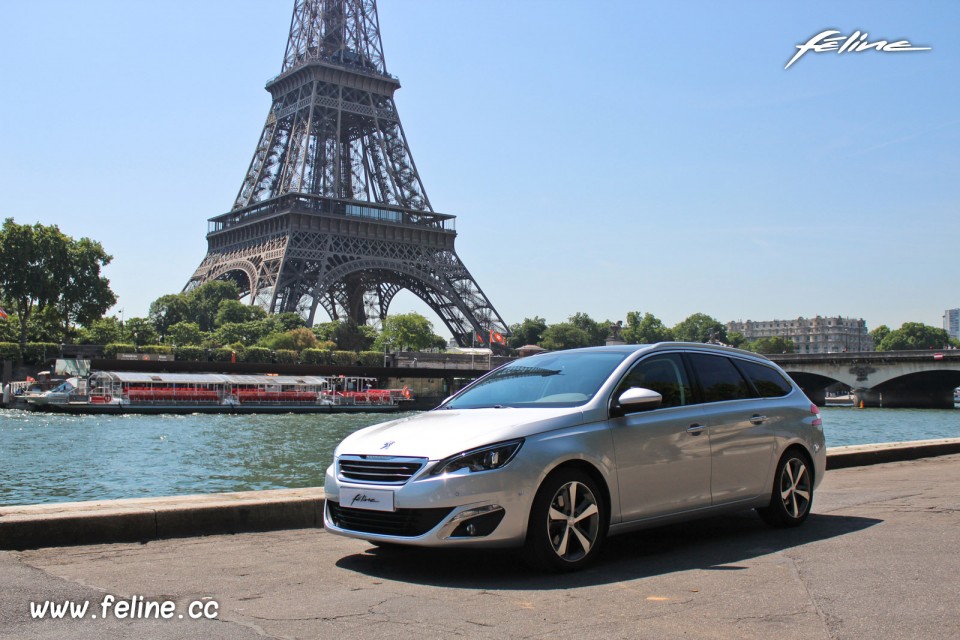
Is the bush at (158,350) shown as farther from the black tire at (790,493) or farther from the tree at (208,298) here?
the black tire at (790,493)

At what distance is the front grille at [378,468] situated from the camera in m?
5.75

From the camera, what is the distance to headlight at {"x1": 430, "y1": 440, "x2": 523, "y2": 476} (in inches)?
222

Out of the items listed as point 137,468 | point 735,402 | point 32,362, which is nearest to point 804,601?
point 735,402

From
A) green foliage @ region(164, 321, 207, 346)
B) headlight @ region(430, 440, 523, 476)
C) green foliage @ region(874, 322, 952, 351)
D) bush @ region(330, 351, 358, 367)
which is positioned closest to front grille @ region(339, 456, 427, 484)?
headlight @ region(430, 440, 523, 476)

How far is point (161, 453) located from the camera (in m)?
29.0

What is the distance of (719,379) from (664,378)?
2.44 ft

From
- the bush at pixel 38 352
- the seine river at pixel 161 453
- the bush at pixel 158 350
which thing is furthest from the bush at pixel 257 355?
the seine river at pixel 161 453

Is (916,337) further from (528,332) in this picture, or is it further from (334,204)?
(334,204)

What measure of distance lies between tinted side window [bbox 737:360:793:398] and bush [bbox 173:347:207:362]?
7686cm

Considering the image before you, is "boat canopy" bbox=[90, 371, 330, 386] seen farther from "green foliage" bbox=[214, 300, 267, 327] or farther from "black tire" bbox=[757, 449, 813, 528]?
"black tire" bbox=[757, 449, 813, 528]

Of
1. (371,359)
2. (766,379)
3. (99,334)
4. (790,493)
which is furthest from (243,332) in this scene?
(790,493)

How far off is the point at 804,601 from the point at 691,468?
72.1 inches

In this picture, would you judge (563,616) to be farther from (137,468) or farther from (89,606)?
(137,468)

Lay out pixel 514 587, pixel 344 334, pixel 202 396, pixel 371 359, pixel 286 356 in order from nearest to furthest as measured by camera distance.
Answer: pixel 514 587
pixel 202 396
pixel 286 356
pixel 371 359
pixel 344 334
